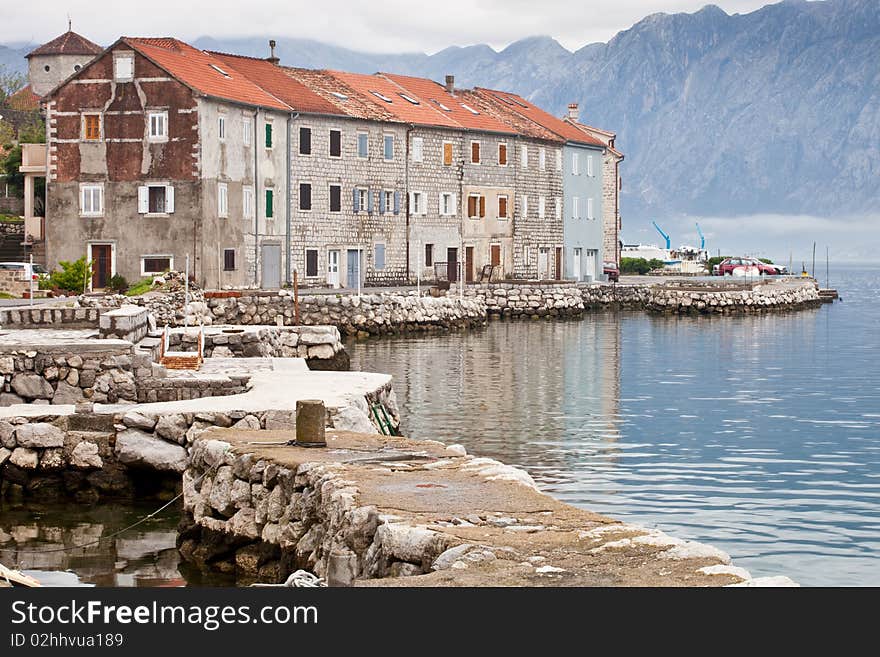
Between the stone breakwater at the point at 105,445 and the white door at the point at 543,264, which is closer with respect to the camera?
the stone breakwater at the point at 105,445

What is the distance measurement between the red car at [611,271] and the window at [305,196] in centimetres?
3055

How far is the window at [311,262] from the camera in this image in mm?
72938

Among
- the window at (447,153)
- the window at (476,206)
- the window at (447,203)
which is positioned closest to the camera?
the window at (447,203)

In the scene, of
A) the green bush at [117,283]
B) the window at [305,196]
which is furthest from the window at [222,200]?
the window at [305,196]

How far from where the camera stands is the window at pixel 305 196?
7281 centimetres

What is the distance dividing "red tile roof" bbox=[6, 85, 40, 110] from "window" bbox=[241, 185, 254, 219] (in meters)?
50.1

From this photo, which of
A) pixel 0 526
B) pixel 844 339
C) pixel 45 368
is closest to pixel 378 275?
pixel 844 339

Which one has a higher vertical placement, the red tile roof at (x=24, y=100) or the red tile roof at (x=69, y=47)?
the red tile roof at (x=69, y=47)

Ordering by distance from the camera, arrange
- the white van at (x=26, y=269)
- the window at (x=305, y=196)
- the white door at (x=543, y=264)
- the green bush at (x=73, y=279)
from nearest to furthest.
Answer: the green bush at (x=73, y=279), the white van at (x=26, y=269), the window at (x=305, y=196), the white door at (x=543, y=264)

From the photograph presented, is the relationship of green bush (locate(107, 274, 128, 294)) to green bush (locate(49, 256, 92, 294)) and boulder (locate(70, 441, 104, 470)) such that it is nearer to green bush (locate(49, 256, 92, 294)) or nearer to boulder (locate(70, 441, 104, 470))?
green bush (locate(49, 256, 92, 294))

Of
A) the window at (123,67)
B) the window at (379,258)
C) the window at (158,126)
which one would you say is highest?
the window at (123,67)

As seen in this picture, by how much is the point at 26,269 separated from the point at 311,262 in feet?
63.3

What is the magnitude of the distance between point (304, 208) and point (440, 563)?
6194cm

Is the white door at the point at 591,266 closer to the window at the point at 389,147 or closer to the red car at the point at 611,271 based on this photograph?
the red car at the point at 611,271
